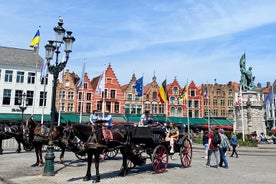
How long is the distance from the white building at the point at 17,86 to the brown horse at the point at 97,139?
107 feet

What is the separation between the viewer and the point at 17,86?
138 feet

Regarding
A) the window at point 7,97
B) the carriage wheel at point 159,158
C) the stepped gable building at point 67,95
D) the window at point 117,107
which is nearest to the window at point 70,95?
the stepped gable building at point 67,95

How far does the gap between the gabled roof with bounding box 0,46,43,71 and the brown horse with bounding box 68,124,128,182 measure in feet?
112

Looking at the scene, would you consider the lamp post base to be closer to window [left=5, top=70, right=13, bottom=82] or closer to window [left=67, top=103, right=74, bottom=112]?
window [left=5, top=70, right=13, bottom=82]

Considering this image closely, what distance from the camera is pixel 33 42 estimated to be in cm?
3020

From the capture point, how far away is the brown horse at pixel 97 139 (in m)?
9.24

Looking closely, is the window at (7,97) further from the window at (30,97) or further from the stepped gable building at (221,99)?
the stepped gable building at (221,99)

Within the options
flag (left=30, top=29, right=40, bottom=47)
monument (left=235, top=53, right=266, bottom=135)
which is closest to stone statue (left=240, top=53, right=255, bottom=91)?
monument (left=235, top=53, right=266, bottom=135)

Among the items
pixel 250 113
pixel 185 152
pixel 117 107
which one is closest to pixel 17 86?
pixel 117 107

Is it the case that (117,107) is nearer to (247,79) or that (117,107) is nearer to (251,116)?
(247,79)

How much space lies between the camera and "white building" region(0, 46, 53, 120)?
41000mm

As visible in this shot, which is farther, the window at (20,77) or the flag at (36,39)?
the window at (20,77)

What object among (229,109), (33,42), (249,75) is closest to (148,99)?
(229,109)

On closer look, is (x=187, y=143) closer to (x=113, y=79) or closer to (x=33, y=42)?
(x=33, y=42)
